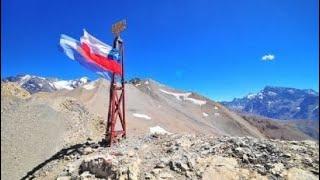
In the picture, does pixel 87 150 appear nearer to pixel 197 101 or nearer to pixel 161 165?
pixel 161 165

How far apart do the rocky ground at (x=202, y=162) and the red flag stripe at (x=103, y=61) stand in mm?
6607

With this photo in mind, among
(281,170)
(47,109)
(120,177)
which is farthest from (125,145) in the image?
(47,109)

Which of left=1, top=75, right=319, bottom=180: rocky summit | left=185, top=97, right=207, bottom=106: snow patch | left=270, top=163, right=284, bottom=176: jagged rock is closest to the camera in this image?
left=270, top=163, right=284, bottom=176: jagged rock

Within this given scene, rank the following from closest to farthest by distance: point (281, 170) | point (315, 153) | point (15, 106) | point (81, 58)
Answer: point (281, 170)
point (315, 153)
point (81, 58)
point (15, 106)

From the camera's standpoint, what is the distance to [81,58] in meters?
31.7

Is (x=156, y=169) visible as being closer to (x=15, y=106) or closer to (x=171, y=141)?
(x=171, y=141)

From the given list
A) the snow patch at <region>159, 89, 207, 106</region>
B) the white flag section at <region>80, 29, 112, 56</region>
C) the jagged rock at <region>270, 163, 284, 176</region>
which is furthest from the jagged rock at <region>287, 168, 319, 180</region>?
the snow patch at <region>159, 89, 207, 106</region>

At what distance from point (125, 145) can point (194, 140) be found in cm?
486

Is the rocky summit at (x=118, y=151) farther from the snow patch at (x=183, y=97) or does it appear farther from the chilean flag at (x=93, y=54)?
the snow patch at (x=183, y=97)

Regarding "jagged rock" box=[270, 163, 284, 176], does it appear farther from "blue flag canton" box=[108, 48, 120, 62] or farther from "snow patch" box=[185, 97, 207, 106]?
Answer: "snow patch" box=[185, 97, 207, 106]

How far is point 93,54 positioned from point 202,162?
12067 millimetres

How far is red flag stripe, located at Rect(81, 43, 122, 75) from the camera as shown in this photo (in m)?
32.0

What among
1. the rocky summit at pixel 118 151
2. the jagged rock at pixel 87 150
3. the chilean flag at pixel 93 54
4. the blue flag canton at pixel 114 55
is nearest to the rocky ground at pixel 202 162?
the rocky summit at pixel 118 151

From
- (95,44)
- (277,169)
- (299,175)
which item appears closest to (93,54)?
(95,44)
